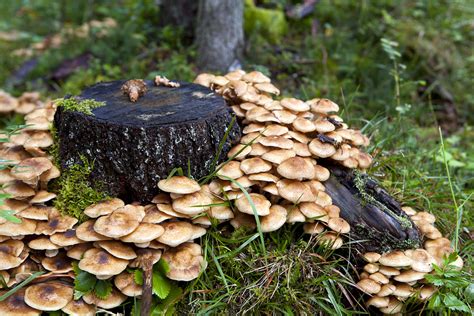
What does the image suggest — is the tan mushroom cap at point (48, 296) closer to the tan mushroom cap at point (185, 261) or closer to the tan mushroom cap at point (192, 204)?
the tan mushroom cap at point (185, 261)

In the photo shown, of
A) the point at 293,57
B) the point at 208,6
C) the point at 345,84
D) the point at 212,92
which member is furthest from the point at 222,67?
the point at 212,92

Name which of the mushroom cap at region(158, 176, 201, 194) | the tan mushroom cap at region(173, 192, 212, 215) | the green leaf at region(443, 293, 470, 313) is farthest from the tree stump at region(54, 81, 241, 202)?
the green leaf at region(443, 293, 470, 313)

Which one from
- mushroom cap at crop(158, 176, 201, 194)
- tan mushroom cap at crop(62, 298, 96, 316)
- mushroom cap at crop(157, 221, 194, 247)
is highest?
mushroom cap at crop(158, 176, 201, 194)

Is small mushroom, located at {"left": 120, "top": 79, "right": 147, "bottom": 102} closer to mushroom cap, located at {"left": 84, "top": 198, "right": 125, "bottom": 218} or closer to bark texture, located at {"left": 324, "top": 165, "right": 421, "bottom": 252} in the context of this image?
mushroom cap, located at {"left": 84, "top": 198, "right": 125, "bottom": 218}

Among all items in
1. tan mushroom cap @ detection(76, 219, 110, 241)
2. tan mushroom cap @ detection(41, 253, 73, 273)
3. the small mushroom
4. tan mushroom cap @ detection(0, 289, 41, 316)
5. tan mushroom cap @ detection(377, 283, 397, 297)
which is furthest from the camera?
the small mushroom

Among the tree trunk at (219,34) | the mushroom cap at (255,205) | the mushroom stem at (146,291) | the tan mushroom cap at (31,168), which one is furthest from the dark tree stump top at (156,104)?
the tree trunk at (219,34)

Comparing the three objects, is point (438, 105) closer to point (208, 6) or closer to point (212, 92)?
point (208, 6)

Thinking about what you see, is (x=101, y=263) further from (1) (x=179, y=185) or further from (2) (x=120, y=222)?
(1) (x=179, y=185)

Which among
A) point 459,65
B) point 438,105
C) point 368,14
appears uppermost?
point 368,14
